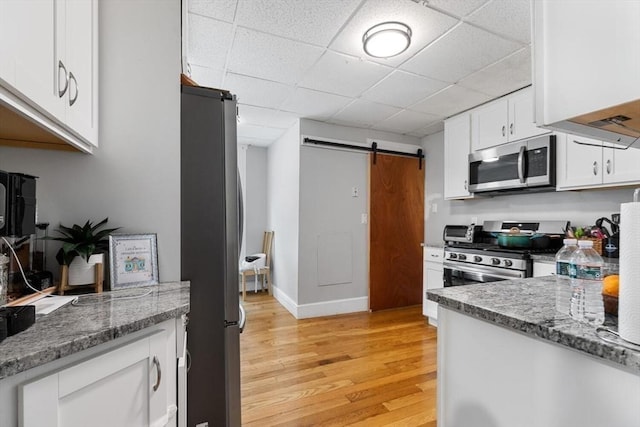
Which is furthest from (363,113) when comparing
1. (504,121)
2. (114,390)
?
(114,390)

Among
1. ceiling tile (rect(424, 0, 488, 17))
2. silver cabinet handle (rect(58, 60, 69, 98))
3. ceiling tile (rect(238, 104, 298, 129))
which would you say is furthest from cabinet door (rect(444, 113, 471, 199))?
silver cabinet handle (rect(58, 60, 69, 98))

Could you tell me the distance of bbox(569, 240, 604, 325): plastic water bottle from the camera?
0.76 m

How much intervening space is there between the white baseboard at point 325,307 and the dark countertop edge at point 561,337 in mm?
2844

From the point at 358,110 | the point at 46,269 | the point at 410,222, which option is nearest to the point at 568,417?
the point at 46,269

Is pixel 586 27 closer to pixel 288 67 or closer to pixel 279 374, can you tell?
pixel 288 67

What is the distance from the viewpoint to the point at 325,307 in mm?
3703

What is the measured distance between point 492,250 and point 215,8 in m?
2.81

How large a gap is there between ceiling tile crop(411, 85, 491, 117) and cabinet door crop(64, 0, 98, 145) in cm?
267

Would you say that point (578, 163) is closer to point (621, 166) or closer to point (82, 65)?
point (621, 166)

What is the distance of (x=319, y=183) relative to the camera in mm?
3725

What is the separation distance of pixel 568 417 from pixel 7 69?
156cm

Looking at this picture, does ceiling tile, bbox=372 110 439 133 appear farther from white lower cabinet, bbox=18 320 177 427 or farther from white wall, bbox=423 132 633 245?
white lower cabinet, bbox=18 320 177 427

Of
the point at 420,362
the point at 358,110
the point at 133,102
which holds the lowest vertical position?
the point at 420,362

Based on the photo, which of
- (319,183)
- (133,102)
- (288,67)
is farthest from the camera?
(319,183)
